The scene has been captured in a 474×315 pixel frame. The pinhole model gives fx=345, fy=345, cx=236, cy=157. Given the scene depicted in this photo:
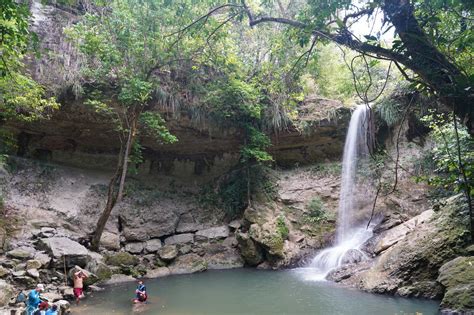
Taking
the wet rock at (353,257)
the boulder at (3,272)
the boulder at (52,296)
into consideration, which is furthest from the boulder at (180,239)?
the wet rock at (353,257)

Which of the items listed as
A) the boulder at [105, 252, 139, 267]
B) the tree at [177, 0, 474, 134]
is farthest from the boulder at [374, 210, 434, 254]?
the boulder at [105, 252, 139, 267]

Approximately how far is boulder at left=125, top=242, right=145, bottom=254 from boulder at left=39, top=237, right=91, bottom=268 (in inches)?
109

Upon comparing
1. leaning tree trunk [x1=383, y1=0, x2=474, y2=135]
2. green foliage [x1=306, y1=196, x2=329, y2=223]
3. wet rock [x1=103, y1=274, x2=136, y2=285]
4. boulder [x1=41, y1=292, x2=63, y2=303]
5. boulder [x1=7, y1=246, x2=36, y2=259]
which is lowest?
wet rock [x1=103, y1=274, x2=136, y2=285]

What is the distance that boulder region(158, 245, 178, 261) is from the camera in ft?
42.6

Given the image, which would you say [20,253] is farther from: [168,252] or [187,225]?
[187,225]

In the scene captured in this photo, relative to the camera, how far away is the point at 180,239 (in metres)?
14.3

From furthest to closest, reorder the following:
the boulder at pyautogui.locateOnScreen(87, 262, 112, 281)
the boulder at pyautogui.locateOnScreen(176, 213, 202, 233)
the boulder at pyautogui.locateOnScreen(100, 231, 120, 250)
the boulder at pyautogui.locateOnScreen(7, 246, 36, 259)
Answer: the boulder at pyautogui.locateOnScreen(176, 213, 202, 233)
the boulder at pyautogui.locateOnScreen(100, 231, 120, 250)
the boulder at pyautogui.locateOnScreen(87, 262, 112, 281)
the boulder at pyautogui.locateOnScreen(7, 246, 36, 259)

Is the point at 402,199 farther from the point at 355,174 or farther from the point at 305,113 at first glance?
the point at 305,113

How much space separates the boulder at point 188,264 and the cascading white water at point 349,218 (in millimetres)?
4058

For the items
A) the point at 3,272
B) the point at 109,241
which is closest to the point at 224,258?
the point at 109,241

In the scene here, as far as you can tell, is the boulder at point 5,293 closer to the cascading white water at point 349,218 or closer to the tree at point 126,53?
the tree at point 126,53

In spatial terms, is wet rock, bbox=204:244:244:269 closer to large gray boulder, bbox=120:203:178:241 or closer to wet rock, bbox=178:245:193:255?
wet rock, bbox=178:245:193:255

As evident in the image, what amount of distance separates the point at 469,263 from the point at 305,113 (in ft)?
33.4

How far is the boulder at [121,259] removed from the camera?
11805 millimetres
